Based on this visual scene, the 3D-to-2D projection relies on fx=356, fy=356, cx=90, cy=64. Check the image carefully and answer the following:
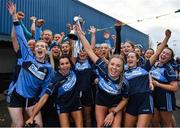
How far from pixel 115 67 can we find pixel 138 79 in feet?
1.99

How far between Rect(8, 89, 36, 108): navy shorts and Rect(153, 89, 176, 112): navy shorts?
2.24 metres

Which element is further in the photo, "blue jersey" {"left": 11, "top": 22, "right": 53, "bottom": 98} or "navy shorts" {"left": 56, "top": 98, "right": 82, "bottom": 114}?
"navy shorts" {"left": 56, "top": 98, "right": 82, "bottom": 114}

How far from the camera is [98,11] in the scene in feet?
64.7

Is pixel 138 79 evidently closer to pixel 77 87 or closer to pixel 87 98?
pixel 77 87

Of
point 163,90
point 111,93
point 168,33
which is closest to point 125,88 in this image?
point 111,93

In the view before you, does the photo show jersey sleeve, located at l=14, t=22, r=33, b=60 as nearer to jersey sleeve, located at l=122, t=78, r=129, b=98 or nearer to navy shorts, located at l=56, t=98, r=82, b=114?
navy shorts, located at l=56, t=98, r=82, b=114

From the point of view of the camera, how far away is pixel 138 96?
536 cm

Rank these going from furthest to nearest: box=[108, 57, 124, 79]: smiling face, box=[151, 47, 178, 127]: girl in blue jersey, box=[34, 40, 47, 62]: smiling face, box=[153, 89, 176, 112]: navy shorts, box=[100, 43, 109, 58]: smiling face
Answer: box=[100, 43, 109, 58]: smiling face
box=[153, 89, 176, 112]: navy shorts
box=[151, 47, 178, 127]: girl in blue jersey
box=[34, 40, 47, 62]: smiling face
box=[108, 57, 124, 79]: smiling face

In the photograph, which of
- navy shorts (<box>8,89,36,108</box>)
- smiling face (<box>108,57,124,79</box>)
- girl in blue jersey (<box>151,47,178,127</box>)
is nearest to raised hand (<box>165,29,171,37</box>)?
girl in blue jersey (<box>151,47,178,127</box>)

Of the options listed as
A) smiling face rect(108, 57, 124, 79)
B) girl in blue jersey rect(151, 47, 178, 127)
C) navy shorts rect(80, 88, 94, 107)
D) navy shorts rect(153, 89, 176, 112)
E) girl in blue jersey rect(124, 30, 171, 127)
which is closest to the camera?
smiling face rect(108, 57, 124, 79)

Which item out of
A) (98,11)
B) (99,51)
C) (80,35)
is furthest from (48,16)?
(80,35)

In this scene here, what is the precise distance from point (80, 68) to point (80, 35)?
1597 millimetres

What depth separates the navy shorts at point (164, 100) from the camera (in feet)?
20.7

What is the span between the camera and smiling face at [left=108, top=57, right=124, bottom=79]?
196 inches
